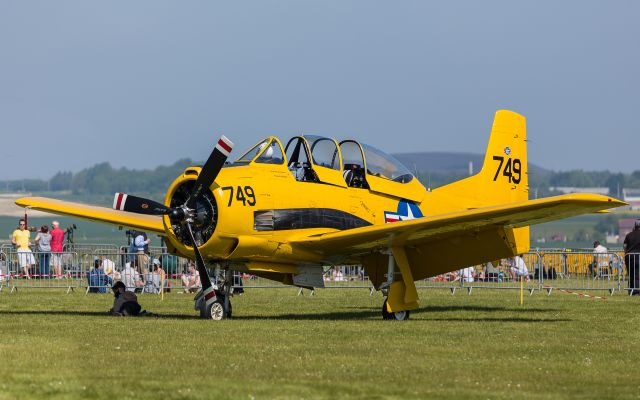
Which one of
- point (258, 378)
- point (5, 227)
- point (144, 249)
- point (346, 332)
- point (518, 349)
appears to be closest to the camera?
point (258, 378)

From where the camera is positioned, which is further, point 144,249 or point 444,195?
point 144,249

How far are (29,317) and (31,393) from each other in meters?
9.22

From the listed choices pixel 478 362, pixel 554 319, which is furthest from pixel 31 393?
pixel 554 319

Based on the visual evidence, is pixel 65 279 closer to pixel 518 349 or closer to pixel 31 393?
pixel 518 349

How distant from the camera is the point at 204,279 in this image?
61.7ft

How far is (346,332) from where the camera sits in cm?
1658

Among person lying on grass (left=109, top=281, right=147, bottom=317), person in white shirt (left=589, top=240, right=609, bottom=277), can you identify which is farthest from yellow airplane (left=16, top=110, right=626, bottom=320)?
person in white shirt (left=589, top=240, right=609, bottom=277)

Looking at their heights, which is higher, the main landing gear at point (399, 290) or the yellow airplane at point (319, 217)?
the yellow airplane at point (319, 217)

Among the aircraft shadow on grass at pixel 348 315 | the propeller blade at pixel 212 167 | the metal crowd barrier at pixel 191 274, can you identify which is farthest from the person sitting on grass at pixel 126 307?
the metal crowd barrier at pixel 191 274

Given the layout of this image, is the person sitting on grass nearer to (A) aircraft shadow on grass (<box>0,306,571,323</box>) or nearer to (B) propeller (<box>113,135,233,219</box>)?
(A) aircraft shadow on grass (<box>0,306,571,323</box>)

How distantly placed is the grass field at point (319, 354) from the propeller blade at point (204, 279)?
1.42 feet

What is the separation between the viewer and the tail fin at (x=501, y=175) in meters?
23.0

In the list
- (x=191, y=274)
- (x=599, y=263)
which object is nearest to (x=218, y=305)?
(x=191, y=274)

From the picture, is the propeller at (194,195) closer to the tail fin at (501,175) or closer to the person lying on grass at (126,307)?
the person lying on grass at (126,307)
